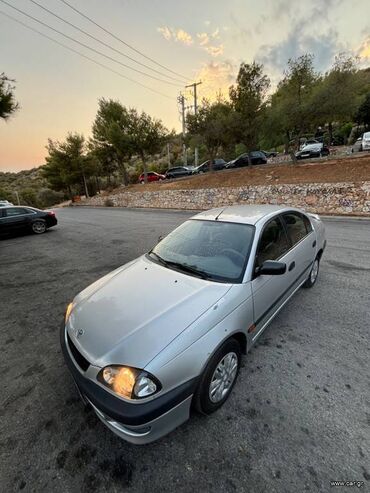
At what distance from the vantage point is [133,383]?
1.44 meters

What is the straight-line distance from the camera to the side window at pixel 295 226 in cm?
302

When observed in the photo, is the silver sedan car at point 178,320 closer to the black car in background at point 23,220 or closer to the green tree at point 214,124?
the black car in background at point 23,220

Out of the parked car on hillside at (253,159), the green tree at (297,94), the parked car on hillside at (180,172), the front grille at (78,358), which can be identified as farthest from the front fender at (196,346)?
the parked car on hillside at (180,172)

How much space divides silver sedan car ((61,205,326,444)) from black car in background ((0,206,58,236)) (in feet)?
31.0

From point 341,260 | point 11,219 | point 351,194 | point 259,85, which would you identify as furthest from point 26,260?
point 259,85

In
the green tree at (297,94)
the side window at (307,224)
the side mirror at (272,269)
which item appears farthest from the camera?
the green tree at (297,94)

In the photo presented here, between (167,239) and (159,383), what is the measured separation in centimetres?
187

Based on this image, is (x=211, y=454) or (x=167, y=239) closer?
(x=211, y=454)

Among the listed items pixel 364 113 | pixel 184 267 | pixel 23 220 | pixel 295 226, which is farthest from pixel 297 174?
pixel 364 113

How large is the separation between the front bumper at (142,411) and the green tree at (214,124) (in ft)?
55.3

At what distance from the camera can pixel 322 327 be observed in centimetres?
279

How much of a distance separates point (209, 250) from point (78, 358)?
1.57 m

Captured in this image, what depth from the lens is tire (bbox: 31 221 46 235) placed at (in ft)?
32.9

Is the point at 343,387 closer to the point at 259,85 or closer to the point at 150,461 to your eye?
the point at 150,461
